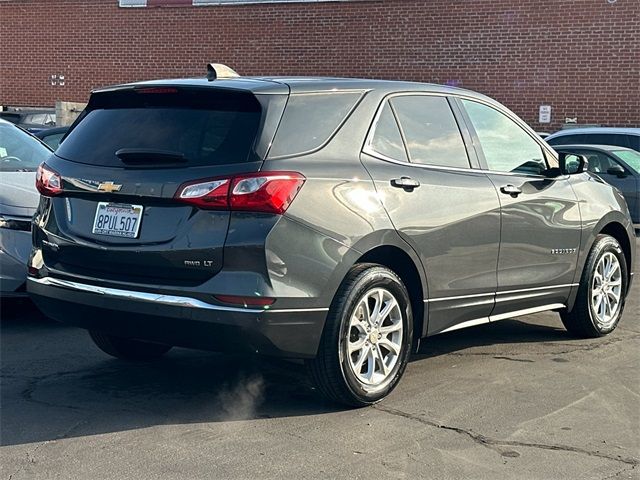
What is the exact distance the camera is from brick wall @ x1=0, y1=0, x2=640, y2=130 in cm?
2248

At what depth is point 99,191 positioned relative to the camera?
486cm

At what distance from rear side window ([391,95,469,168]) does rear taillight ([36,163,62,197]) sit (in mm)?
1991

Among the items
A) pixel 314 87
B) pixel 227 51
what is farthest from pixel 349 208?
pixel 227 51

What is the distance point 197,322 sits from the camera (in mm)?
4516

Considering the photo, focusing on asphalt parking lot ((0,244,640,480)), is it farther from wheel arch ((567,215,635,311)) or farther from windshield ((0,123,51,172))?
windshield ((0,123,51,172))

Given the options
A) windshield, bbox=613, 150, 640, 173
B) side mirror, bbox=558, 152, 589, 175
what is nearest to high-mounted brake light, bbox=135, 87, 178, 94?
side mirror, bbox=558, 152, 589, 175

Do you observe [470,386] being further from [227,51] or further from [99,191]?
[227,51]

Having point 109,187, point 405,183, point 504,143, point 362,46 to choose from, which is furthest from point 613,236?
point 362,46

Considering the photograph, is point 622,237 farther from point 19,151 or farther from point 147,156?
point 19,151

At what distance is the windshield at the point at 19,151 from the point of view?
7.54 meters

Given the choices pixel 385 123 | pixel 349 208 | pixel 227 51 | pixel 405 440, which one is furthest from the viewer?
pixel 227 51

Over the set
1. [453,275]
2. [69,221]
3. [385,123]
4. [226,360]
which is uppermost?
[385,123]

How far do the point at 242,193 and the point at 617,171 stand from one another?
11052 millimetres

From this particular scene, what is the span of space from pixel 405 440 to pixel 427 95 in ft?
7.47
